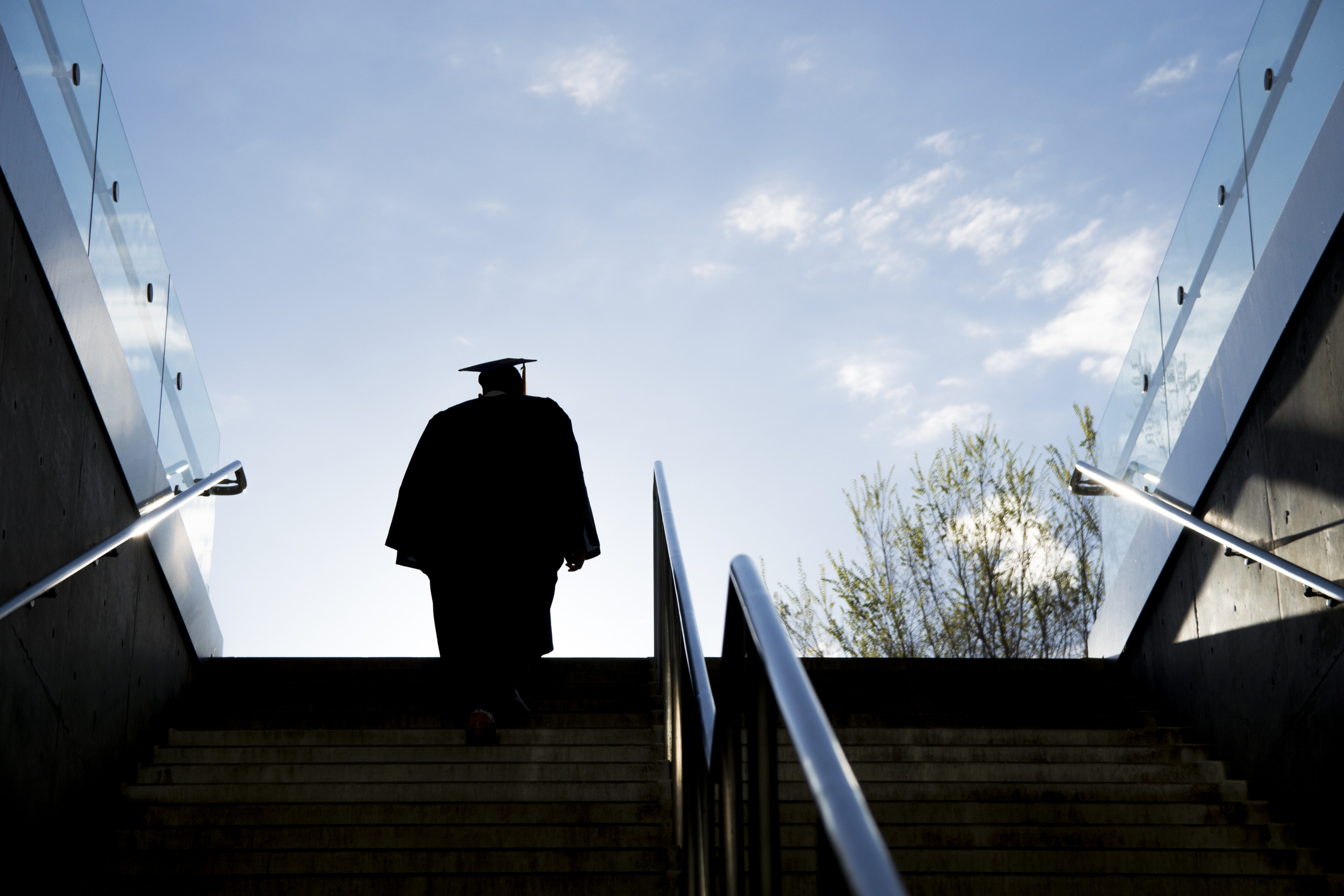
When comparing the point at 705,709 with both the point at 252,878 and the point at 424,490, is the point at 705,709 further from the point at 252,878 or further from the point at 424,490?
the point at 424,490

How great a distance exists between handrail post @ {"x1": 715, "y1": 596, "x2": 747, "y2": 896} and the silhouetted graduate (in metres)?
2.28

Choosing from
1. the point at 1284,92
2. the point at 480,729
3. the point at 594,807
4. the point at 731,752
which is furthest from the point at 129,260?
the point at 1284,92

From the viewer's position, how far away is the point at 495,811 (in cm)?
362

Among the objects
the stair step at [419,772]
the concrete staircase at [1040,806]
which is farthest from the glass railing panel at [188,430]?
the concrete staircase at [1040,806]

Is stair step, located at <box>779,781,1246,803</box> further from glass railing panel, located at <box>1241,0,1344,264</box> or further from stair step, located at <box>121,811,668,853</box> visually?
glass railing panel, located at <box>1241,0,1344,264</box>

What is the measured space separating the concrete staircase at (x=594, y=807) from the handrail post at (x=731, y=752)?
1.95ft

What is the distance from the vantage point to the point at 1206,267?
15.9ft

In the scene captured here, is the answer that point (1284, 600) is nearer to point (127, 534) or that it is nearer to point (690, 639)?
point (690, 639)

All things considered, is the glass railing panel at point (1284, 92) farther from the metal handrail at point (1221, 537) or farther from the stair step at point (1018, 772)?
the stair step at point (1018, 772)

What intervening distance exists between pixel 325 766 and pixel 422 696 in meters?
1.07

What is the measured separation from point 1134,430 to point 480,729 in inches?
128

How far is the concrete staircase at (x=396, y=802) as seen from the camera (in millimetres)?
3219

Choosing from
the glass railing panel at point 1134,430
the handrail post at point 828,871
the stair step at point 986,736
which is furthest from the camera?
the glass railing panel at point 1134,430

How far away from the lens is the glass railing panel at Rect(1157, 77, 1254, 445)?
4543mm
